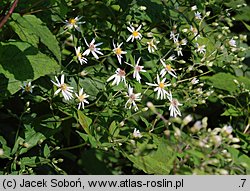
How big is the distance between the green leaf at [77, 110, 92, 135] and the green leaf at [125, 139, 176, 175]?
211 mm

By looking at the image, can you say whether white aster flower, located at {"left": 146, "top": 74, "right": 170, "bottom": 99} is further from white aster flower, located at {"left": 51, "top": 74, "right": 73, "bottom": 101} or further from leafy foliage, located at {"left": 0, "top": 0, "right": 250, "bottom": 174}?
white aster flower, located at {"left": 51, "top": 74, "right": 73, "bottom": 101}

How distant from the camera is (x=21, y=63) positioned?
2418 mm

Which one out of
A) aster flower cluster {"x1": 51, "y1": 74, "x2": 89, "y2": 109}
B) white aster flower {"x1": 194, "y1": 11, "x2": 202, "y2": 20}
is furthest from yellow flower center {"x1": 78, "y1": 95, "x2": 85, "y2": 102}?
white aster flower {"x1": 194, "y1": 11, "x2": 202, "y2": 20}

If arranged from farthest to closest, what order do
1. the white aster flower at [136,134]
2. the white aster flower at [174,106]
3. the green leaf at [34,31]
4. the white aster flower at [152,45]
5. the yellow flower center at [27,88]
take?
1. the white aster flower at [152,45]
2. the white aster flower at [174,106]
3. the yellow flower center at [27,88]
4. the white aster flower at [136,134]
5. the green leaf at [34,31]

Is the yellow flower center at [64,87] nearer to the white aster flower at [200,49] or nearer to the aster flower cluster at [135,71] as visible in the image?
the aster flower cluster at [135,71]

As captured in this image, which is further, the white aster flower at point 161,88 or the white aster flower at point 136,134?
the white aster flower at point 161,88

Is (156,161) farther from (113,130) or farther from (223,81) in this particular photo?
(223,81)

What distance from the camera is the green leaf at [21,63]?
2.40 m

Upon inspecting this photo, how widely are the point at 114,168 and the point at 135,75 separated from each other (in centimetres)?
82

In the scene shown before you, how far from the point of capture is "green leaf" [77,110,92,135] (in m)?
2.43

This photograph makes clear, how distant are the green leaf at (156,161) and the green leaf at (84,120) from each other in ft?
0.69

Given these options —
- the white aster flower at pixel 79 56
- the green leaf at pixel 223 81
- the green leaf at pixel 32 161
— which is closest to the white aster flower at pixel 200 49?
the green leaf at pixel 223 81

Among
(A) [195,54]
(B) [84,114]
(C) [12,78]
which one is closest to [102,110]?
(B) [84,114]

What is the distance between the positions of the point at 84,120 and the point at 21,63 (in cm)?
37
